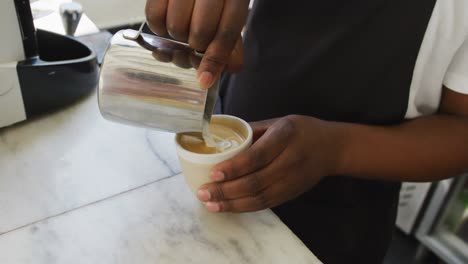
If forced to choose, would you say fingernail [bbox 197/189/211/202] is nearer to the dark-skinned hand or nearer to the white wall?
the dark-skinned hand

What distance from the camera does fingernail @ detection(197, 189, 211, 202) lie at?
48cm

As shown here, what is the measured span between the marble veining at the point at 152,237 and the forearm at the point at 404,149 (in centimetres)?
13

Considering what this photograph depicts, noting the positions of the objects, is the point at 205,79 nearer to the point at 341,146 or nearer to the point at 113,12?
the point at 341,146

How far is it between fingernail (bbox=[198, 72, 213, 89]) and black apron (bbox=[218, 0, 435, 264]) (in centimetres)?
23

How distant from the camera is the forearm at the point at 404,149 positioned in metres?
0.56

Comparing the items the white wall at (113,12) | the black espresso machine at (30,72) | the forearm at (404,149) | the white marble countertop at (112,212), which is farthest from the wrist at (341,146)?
the white wall at (113,12)

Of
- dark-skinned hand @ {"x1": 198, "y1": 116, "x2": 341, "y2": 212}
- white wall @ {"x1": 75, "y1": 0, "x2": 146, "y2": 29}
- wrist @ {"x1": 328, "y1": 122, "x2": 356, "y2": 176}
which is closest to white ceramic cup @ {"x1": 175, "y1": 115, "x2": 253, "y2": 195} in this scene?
dark-skinned hand @ {"x1": 198, "y1": 116, "x2": 341, "y2": 212}

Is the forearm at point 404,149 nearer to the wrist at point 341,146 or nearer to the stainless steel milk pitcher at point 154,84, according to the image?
the wrist at point 341,146

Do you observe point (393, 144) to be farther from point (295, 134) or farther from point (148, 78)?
point (148, 78)

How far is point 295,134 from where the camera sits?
1.68 ft

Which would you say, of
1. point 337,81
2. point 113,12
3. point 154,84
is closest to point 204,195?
point 154,84

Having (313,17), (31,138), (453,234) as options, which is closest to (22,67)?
(31,138)

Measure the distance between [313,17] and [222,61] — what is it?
0.23 meters

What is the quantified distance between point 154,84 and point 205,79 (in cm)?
5
